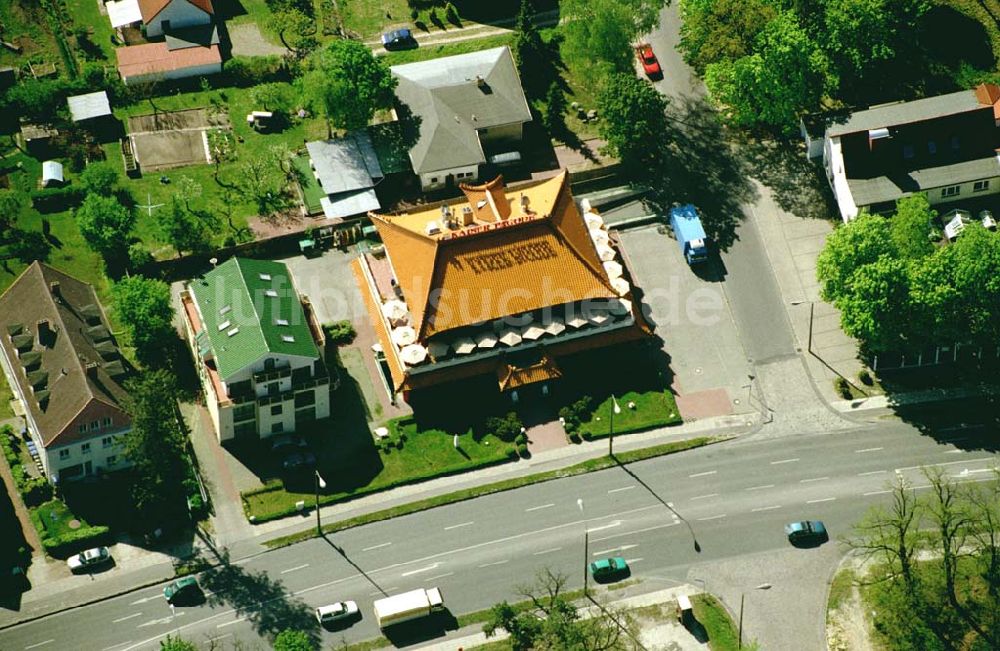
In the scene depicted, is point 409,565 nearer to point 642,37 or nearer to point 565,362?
point 565,362

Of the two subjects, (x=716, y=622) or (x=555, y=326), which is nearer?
(x=716, y=622)

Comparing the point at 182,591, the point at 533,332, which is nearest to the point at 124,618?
the point at 182,591

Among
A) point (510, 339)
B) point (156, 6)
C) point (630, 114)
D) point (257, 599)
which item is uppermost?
point (156, 6)

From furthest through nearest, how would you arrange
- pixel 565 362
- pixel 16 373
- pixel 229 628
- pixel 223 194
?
pixel 223 194, pixel 565 362, pixel 16 373, pixel 229 628

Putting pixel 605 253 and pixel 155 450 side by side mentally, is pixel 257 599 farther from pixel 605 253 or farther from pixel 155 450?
pixel 605 253

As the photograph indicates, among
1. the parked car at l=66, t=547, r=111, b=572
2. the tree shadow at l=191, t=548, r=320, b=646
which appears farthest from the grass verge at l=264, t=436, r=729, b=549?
the parked car at l=66, t=547, r=111, b=572

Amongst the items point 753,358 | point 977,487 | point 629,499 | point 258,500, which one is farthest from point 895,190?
point 258,500

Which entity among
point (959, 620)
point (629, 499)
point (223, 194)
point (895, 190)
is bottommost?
point (959, 620)

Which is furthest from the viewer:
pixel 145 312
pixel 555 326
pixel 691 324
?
pixel 691 324
